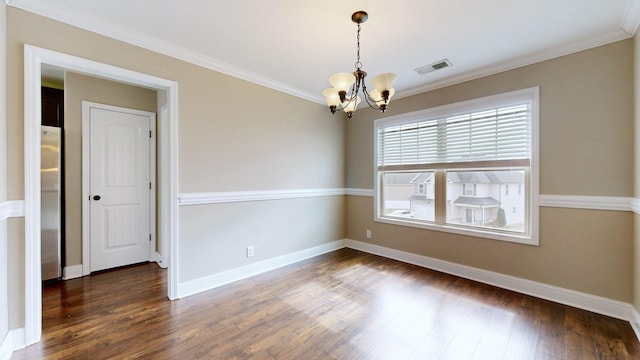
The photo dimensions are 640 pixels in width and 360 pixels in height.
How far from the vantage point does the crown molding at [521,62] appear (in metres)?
2.29

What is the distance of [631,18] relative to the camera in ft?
6.61

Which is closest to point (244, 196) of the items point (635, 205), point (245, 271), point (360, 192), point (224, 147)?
point (224, 147)

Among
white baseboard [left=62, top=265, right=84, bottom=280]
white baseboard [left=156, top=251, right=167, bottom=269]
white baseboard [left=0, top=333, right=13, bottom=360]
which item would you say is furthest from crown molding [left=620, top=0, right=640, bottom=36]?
white baseboard [left=62, top=265, right=84, bottom=280]

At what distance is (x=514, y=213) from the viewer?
2912 millimetres

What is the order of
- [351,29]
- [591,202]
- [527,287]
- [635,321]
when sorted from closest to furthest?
[635,321] → [351,29] → [591,202] → [527,287]

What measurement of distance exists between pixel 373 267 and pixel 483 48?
2804 mm

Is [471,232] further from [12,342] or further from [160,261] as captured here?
[12,342]

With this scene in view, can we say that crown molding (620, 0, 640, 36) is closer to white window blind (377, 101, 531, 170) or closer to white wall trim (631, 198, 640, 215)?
white window blind (377, 101, 531, 170)

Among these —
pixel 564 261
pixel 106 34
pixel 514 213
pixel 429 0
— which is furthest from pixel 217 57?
pixel 564 261

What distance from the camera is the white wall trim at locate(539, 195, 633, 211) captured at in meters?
2.27

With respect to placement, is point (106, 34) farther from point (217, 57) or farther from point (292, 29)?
point (292, 29)

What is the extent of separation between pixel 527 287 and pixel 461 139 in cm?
177

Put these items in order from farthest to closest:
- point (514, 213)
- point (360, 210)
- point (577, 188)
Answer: point (360, 210) < point (514, 213) < point (577, 188)

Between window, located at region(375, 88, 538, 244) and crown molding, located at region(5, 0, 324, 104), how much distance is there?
2.05 metres
